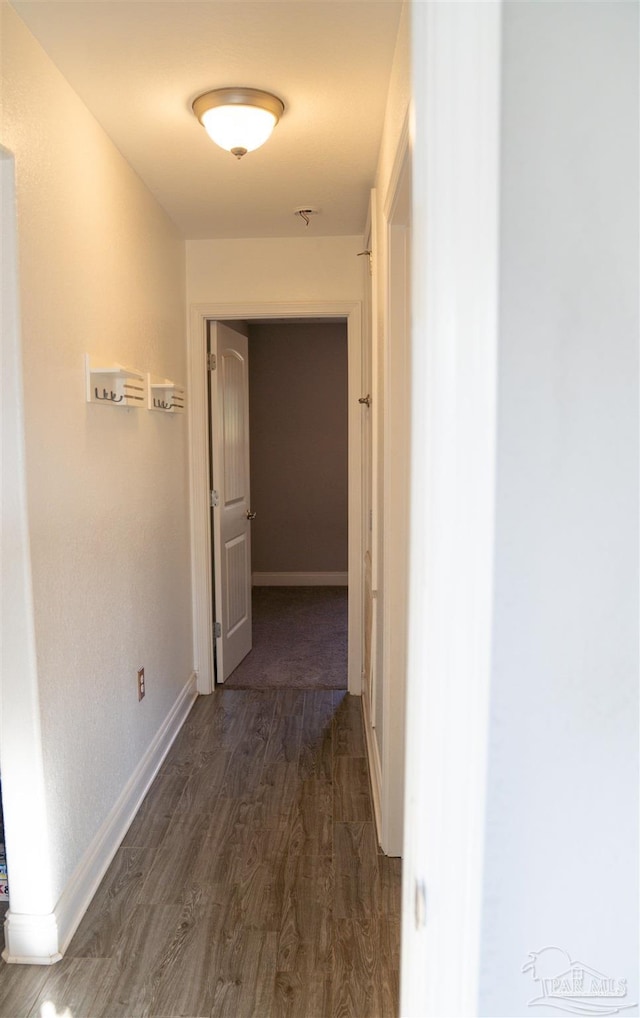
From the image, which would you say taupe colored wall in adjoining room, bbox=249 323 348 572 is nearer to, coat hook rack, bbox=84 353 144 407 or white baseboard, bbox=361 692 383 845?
white baseboard, bbox=361 692 383 845

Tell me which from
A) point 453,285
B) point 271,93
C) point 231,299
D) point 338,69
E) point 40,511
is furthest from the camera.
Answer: point 231,299

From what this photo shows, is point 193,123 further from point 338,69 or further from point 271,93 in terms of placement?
point 338,69

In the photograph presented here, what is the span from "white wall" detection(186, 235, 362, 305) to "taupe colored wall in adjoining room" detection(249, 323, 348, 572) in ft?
9.33

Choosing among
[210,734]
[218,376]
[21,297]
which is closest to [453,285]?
[21,297]

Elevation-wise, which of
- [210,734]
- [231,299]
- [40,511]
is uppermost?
[231,299]

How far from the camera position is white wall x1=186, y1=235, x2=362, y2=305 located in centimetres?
384

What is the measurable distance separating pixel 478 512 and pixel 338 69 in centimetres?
180

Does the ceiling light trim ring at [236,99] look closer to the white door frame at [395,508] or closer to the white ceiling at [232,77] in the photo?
the white ceiling at [232,77]

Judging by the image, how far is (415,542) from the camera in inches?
33.2

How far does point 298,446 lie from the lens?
6883mm

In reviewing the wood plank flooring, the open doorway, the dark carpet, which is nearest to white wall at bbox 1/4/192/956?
the wood plank flooring

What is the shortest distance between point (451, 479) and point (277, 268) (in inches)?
131

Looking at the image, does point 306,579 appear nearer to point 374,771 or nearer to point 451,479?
point 374,771

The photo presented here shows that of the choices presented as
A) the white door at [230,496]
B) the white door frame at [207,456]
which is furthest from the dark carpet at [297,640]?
the white door frame at [207,456]
